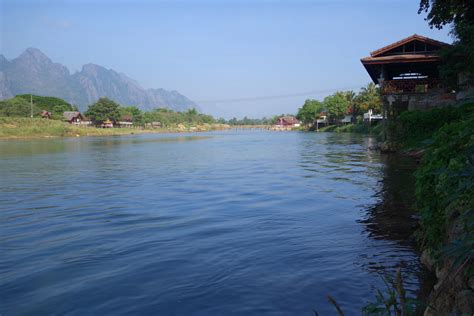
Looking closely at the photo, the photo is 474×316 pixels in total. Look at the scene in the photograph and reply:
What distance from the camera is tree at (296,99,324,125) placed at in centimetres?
11169

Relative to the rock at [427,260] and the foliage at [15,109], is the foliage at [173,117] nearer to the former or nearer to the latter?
the foliage at [15,109]

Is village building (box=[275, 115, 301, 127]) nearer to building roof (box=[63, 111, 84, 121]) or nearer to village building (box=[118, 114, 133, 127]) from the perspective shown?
Answer: village building (box=[118, 114, 133, 127])

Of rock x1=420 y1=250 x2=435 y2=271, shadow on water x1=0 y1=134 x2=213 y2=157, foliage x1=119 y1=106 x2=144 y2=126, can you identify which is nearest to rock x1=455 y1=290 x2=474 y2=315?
rock x1=420 y1=250 x2=435 y2=271

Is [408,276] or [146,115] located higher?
[146,115]

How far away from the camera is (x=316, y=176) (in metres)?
16.7

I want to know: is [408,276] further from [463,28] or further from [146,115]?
[146,115]

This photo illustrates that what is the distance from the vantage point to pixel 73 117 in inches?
3989

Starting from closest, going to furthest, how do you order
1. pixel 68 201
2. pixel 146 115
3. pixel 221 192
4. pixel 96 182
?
1. pixel 68 201
2. pixel 221 192
3. pixel 96 182
4. pixel 146 115

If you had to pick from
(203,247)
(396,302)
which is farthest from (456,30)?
(396,302)

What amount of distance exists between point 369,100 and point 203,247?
68.7 meters

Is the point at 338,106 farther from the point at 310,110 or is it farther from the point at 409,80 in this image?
the point at 409,80

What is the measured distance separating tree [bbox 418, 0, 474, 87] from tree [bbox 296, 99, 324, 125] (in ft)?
294

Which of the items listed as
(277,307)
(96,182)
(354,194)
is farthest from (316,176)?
(277,307)

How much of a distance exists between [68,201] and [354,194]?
8.51 m
